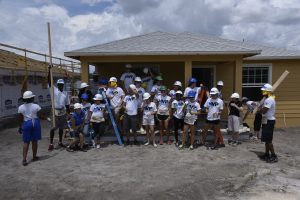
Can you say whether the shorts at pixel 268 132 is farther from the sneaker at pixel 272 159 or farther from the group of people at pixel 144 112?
the group of people at pixel 144 112

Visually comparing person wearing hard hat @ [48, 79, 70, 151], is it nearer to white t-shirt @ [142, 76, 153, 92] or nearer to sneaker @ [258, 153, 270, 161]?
white t-shirt @ [142, 76, 153, 92]

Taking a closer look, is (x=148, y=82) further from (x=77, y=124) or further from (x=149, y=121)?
(x=77, y=124)

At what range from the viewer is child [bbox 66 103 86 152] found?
8.61m

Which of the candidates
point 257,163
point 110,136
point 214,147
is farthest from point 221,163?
point 110,136

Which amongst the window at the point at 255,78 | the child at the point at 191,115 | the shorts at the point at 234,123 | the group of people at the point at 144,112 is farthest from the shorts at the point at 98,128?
the window at the point at 255,78

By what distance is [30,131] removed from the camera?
7.49 m

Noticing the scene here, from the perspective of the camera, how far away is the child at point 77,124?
8609 mm

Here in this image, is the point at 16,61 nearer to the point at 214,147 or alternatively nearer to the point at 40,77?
the point at 40,77

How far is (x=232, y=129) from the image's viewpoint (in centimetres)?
939

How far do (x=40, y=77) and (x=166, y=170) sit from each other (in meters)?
13.1

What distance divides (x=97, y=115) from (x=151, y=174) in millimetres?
2915

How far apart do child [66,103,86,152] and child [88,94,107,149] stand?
30 cm

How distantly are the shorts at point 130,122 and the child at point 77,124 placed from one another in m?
1.24

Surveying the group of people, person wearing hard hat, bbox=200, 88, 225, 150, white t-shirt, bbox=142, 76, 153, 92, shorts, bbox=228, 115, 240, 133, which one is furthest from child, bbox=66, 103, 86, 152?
shorts, bbox=228, 115, 240, 133
